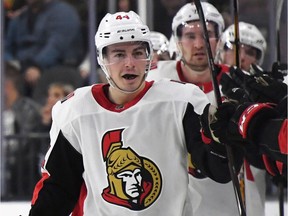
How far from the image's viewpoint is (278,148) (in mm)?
2525

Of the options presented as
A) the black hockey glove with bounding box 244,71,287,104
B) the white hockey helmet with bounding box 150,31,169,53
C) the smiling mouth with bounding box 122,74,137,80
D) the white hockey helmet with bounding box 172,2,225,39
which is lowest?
the black hockey glove with bounding box 244,71,287,104

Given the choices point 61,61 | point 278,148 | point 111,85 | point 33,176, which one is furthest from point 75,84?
point 278,148

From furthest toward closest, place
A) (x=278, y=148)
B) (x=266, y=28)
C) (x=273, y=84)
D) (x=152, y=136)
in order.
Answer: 1. (x=266, y=28)
2. (x=152, y=136)
3. (x=273, y=84)
4. (x=278, y=148)

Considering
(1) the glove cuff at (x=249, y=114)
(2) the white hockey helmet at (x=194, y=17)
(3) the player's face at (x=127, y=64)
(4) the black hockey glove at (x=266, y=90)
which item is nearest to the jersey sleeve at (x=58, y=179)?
(3) the player's face at (x=127, y=64)

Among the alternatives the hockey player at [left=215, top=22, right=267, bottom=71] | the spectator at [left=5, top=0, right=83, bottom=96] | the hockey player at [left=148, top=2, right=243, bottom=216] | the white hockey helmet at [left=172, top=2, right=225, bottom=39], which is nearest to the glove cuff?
the hockey player at [left=148, top=2, right=243, bottom=216]

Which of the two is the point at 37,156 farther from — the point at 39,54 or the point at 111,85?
the point at 111,85

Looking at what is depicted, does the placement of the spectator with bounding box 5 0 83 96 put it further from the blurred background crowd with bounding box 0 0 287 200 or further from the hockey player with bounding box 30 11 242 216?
the hockey player with bounding box 30 11 242 216

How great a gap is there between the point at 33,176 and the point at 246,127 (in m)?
3.55

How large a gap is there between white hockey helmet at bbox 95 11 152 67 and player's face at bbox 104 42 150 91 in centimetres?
2

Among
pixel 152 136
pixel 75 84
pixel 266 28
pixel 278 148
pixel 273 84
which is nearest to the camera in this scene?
pixel 278 148

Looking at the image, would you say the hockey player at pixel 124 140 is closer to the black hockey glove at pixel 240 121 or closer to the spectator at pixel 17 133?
the black hockey glove at pixel 240 121

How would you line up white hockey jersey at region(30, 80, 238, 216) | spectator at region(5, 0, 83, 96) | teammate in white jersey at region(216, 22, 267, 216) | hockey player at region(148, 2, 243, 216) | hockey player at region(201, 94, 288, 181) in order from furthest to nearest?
spectator at region(5, 0, 83, 96) < teammate in white jersey at region(216, 22, 267, 216) < hockey player at region(148, 2, 243, 216) < white hockey jersey at region(30, 80, 238, 216) < hockey player at region(201, 94, 288, 181)

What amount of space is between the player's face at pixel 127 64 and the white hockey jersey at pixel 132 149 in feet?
0.20

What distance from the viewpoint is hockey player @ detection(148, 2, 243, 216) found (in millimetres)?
4027
